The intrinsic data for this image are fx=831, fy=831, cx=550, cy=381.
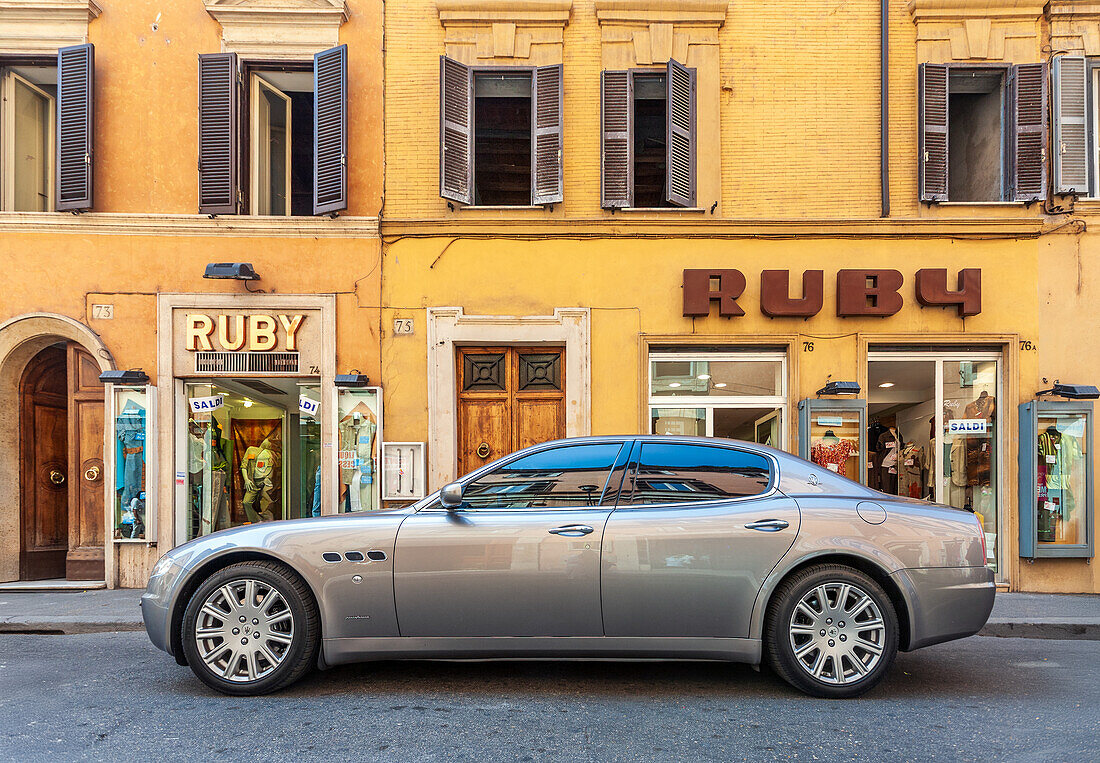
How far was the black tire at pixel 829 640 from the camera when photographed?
4.87 metres

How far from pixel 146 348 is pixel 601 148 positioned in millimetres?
5984

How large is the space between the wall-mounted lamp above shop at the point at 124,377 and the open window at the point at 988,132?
31.2 ft

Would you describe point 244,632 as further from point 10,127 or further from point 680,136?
point 10,127

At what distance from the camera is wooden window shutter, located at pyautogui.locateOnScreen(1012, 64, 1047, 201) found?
32.3ft

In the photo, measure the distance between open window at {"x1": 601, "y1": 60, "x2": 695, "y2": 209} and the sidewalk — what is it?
220 inches

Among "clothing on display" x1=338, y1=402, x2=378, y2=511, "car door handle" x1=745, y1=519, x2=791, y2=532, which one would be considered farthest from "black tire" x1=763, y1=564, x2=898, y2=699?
"clothing on display" x1=338, y1=402, x2=378, y2=511

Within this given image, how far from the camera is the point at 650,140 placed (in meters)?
10.4

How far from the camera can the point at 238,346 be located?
392 inches

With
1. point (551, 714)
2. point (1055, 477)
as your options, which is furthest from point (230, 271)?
point (1055, 477)

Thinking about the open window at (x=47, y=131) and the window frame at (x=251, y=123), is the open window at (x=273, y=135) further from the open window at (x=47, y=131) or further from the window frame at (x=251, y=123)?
the open window at (x=47, y=131)

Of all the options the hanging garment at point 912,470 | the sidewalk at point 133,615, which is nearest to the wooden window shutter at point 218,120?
the sidewalk at point 133,615

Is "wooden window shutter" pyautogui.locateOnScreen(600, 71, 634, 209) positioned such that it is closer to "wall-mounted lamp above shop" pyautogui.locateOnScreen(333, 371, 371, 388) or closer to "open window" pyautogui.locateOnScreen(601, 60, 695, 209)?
"open window" pyautogui.locateOnScreen(601, 60, 695, 209)

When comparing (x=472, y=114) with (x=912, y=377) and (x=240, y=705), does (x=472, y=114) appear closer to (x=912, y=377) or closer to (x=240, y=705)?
(x=912, y=377)

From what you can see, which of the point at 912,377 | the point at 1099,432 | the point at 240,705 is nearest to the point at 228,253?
the point at 240,705
